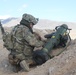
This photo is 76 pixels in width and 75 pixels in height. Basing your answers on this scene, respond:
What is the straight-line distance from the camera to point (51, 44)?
9047 millimetres

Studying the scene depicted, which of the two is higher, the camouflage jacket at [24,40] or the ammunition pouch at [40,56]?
the camouflage jacket at [24,40]

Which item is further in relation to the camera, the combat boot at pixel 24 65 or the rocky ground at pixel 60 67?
the combat boot at pixel 24 65

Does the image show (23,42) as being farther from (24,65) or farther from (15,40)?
(24,65)

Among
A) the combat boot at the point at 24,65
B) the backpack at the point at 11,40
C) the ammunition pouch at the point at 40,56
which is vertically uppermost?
the backpack at the point at 11,40

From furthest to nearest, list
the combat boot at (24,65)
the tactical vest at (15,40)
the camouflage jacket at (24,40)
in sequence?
the tactical vest at (15,40) → the camouflage jacket at (24,40) → the combat boot at (24,65)

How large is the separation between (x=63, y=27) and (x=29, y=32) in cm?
140

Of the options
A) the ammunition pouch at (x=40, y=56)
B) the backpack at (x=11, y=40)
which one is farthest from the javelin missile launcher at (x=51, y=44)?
the backpack at (x=11, y=40)

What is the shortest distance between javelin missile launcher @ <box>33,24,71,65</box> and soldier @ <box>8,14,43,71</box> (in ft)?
0.68

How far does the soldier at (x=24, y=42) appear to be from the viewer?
27.8ft

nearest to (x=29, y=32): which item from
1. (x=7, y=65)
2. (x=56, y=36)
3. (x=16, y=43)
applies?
(x=16, y=43)

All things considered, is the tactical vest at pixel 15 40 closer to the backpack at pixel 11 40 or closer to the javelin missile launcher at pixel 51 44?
the backpack at pixel 11 40

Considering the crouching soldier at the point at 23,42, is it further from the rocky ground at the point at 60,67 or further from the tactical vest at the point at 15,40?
the rocky ground at the point at 60,67

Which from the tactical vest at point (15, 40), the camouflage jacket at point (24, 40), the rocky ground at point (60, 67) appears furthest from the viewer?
the tactical vest at point (15, 40)

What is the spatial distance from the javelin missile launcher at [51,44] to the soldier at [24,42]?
21 centimetres
